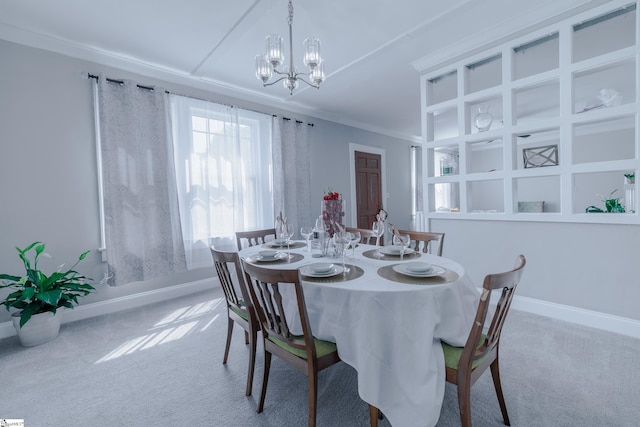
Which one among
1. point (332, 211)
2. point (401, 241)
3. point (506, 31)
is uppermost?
point (506, 31)

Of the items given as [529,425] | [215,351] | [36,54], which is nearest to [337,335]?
[529,425]

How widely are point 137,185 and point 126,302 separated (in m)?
1.29

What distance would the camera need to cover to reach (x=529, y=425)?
1.43 metres

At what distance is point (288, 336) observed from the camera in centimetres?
141

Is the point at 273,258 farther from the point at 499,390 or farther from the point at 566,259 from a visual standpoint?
the point at 566,259

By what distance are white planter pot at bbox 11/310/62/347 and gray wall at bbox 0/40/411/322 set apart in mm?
444

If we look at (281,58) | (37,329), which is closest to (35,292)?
(37,329)

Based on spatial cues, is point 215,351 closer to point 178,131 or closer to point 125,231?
point 125,231

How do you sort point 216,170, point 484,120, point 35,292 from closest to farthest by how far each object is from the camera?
1. point 35,292
2. point 484,120
3. point 216,170

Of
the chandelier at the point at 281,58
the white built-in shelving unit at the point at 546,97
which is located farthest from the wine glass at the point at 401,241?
the white built-in shelving unit at the point at 546,97

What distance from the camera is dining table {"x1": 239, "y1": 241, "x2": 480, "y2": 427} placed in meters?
1.20

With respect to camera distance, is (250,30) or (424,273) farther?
(250,30)

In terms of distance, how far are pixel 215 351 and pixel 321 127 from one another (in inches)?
156

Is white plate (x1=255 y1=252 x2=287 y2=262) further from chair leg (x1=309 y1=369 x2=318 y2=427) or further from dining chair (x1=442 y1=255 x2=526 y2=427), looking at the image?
dining chair (x1=442 y1=255 x2=526 y2=427)
